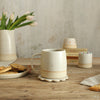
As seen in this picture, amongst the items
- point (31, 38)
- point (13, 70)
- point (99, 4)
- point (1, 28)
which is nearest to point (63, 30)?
point (31, 38)

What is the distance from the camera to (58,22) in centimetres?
172

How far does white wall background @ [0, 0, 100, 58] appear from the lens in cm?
170

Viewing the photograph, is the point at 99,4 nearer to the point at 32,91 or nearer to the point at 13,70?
the point at 13,70

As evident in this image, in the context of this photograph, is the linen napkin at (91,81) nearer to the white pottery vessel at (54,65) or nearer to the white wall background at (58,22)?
the white pottery vessel at (54,65)

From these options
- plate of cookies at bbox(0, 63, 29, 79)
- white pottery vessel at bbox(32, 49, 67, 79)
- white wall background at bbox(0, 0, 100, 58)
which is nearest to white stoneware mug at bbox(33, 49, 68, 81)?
white pottery vessel at bbox(32, 49, 67, 79)

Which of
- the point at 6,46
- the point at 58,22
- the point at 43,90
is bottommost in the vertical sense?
the point at 43,90

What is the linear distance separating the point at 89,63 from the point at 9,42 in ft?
1.71

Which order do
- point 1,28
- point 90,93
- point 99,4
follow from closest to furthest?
1. point 90,93
2. point 1,28
3. point 99,4

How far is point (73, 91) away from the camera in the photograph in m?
0.54

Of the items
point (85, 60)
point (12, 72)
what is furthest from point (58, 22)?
point (12, 72)

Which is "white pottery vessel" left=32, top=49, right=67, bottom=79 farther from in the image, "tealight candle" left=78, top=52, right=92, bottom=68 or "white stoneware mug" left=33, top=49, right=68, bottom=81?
"tealight candle" left=78, top=52, right=92, bottom=68

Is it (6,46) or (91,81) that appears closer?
(91,81)

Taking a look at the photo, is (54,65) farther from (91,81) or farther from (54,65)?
(91,81)

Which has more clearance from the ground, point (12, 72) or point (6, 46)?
point (6, 46)
